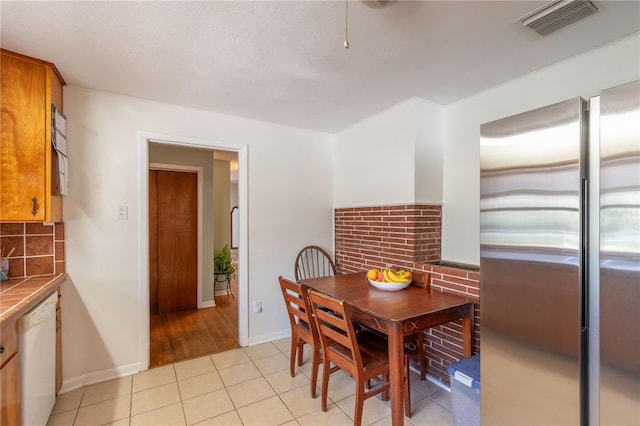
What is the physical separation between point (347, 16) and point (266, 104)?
138cm

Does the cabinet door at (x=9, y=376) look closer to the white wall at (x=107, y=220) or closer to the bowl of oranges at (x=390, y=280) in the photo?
the white wall at (x=107, y=220)

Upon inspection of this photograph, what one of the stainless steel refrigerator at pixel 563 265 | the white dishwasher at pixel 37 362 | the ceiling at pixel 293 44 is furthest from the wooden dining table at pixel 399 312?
the white dishwasher at pixel 37 362

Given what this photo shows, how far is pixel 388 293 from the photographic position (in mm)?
2230

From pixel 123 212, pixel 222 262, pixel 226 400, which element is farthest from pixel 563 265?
pixel 222 262

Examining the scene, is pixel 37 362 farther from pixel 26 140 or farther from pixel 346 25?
pixel 346 25

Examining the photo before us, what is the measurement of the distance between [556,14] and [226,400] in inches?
124

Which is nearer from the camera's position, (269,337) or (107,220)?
(107,220)

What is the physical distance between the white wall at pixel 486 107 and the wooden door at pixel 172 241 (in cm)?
338

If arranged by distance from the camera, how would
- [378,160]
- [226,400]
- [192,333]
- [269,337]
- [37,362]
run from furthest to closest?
1. [192,333]
2. [269,337]
3. [378,160]
4. [226,400]
5. [37,362]

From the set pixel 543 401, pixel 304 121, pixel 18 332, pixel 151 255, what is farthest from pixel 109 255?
pixel 543 401

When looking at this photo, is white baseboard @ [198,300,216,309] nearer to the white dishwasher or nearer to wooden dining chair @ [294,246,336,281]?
wooden dining chair @ [294,246,336,281]

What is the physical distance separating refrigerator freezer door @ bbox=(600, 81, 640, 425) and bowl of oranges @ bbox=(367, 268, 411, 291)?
1.22 m

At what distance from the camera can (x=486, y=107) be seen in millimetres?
2453

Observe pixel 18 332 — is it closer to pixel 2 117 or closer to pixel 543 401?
pixel 2 117
